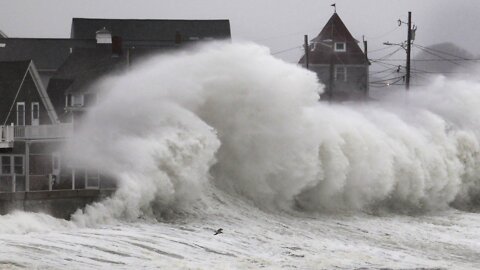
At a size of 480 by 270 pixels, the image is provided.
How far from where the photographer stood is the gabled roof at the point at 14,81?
33719 mm

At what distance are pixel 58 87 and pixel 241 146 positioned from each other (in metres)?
22.3

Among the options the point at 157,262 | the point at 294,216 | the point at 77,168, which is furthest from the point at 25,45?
the point at 157,262

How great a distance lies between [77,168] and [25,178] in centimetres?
433

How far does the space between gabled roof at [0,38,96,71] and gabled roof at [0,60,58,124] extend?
22.1m

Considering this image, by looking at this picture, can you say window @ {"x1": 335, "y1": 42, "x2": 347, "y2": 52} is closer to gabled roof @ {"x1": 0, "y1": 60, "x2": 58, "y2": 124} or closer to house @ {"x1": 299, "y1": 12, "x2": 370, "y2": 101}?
house @ {"x1": 299, "y1": 12, "x2": 370, "y2": 101}

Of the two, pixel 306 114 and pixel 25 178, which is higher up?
pixel 306 114

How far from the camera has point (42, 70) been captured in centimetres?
5669

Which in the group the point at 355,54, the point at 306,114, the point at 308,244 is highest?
the point at 355,54

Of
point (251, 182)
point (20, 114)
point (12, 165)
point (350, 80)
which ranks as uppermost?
point (350, 80)

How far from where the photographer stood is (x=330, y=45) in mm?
60656

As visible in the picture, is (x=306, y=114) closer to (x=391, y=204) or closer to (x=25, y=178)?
(x=391, y=204)

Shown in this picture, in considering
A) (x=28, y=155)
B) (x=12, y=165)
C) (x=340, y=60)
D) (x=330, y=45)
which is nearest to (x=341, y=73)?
(x=340, y=60)

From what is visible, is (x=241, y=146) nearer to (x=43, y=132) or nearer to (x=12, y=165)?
(x=43, y=132)

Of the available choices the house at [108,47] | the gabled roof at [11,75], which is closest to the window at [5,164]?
the gabled roof at [11,75]
